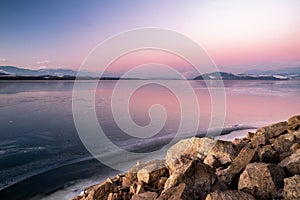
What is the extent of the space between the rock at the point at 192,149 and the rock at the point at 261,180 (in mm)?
1855

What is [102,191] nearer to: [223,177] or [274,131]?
[223,177]

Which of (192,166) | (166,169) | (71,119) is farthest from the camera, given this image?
(71,119)

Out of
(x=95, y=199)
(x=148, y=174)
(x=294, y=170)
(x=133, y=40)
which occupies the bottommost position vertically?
(x=95, y=199)

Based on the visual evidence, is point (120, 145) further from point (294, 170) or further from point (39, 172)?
point (294, 170)

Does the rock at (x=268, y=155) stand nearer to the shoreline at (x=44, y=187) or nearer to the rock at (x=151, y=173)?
the rock at (x=151, y=173)

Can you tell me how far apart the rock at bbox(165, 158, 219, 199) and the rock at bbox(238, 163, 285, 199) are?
1.16ft

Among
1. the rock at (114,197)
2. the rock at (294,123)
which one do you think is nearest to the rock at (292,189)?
the rock at (114,197)

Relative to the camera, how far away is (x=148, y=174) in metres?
4.29

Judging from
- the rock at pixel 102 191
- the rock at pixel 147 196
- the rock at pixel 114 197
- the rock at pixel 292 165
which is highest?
the rock at pixel 292 165

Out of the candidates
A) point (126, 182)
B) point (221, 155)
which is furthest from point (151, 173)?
point (221, 155)

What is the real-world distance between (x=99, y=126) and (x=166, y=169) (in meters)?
8.46

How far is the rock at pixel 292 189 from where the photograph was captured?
280 cm

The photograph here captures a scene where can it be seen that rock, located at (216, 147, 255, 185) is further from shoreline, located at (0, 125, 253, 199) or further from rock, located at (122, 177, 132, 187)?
A: shoreline, located at (0, 125, 253, 199)

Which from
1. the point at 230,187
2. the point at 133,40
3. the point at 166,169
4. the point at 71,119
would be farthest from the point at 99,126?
the point at 230,187
